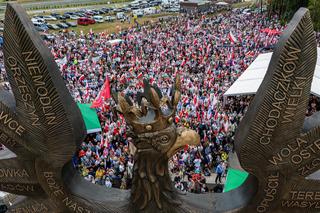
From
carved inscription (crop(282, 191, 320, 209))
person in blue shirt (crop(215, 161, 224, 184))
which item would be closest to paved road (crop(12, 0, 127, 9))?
person in blue shirt (crop(215, 161, 224, 184))

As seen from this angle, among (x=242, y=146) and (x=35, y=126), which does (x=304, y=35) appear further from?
(x=35, y=126)

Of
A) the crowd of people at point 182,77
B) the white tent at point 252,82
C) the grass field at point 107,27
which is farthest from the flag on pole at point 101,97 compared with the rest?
the grass field at point 107,27

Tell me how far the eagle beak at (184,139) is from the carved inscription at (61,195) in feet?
6.45

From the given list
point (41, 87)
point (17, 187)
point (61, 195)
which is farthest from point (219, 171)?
point (41, 87)

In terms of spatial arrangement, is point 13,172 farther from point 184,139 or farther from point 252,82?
point 252,82

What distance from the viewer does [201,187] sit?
1334 cm

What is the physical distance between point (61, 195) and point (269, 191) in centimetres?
343

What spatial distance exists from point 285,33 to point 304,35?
0.28 meters

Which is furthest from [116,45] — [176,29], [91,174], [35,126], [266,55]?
[35,126]

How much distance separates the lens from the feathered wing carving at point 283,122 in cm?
534

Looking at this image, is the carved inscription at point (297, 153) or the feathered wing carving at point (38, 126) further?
the carved inscription at point (297, 153)

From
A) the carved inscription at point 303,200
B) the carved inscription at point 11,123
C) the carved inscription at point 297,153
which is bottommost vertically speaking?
the carved inscription at point 303,200

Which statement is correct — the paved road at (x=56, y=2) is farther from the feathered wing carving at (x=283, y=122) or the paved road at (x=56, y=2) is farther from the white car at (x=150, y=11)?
the feathered wing carving at (x=283, y=122)

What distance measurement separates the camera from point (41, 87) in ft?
18.8
